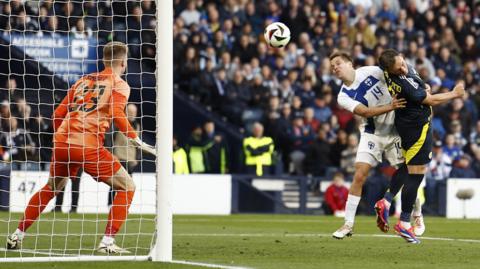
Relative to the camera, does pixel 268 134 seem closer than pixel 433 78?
Yes

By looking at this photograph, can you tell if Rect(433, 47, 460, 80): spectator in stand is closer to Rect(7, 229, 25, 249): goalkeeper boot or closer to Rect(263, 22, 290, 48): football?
Rect(263, 22, 290, 48): football

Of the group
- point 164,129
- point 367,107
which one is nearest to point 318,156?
point 367,107

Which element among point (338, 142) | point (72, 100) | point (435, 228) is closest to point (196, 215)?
point (338, 142)

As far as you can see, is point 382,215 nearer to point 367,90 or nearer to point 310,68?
point 367,90

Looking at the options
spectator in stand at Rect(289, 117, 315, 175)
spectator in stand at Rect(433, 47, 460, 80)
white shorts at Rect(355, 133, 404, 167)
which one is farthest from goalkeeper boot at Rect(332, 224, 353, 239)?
spectator in stand at Rect(433, 47, 460, 80)

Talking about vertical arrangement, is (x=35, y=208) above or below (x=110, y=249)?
above

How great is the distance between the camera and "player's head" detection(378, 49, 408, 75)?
12531 millimetres

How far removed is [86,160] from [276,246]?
231cm

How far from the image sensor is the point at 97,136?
38.3 feet

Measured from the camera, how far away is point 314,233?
1535 cm

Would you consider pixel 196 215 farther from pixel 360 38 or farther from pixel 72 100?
pixel 72 100

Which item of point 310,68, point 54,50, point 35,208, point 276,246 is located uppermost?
point 54,50

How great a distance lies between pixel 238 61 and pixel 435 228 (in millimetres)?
8754

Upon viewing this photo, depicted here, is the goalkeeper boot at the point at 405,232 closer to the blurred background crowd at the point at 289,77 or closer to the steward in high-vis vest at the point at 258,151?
the steward in high-vis vest at the point at 258,151
